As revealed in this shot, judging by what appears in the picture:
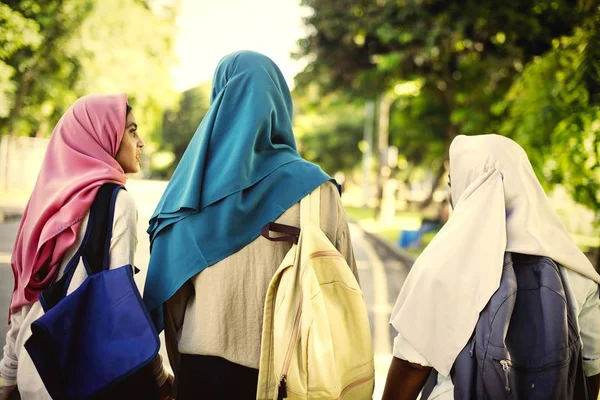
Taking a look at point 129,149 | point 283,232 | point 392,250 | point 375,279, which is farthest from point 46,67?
point 283,232

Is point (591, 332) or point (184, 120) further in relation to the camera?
point (184, 120)

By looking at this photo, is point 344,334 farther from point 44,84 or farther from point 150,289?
point 44,84

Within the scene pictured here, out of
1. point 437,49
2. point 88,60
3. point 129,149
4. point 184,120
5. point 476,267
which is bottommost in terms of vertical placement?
point 476,267

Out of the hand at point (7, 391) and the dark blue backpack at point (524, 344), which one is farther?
the hand at point (7, 391)

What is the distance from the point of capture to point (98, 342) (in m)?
1.96

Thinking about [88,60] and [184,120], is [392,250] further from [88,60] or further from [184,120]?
[184,120]

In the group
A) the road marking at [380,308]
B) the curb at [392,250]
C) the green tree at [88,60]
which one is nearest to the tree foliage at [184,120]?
the green tree at [88,60]

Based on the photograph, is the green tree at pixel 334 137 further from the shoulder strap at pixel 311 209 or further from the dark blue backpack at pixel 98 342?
the dark blue backpack at pixel 98 342

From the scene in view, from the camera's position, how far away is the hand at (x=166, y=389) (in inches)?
90.8

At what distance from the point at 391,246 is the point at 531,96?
870 cm

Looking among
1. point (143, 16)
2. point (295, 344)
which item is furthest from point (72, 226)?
point (143, 16)

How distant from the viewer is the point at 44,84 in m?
18.4

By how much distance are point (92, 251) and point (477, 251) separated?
4.72 feet

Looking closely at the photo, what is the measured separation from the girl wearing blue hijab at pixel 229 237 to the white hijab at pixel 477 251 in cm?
40
